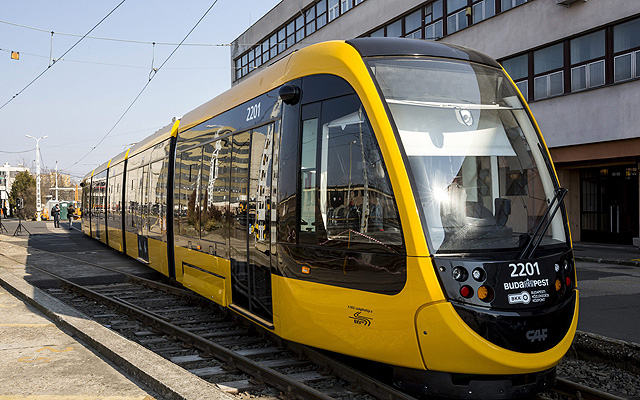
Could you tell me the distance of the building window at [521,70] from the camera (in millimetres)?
21850

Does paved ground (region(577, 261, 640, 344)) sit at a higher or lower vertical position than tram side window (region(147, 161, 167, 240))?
lower

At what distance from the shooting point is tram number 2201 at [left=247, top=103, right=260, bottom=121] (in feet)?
23.3

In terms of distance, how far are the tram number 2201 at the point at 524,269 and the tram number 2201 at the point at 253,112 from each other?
11.6 ft

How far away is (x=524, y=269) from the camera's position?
471cm

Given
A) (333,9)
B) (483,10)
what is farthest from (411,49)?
(333,9)

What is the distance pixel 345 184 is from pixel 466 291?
4.69ft

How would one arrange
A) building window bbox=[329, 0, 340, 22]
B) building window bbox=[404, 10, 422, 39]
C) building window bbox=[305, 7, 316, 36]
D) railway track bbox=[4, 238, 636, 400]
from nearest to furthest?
railway track bbox=[4, 238, 636, 400] → building window bbox=[404, 10, 422, 39] → building window bbox=[329, 0, 340, 22] → building window bbox=[305, 7, 316, 36]

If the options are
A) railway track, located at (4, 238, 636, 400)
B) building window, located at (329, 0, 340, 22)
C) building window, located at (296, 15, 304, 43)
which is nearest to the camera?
railway track, located at (4, 238, 636, 400)

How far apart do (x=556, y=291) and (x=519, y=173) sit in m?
1.08

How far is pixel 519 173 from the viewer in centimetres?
537

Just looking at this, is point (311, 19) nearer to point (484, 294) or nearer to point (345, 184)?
point (345, 184)

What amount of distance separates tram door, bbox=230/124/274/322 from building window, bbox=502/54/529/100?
16.9 m

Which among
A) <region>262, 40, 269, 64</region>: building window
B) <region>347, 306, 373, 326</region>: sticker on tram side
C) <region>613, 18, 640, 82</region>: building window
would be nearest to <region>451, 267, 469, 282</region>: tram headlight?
<region>347, 306, 373, 326</region>: sticker on tram side

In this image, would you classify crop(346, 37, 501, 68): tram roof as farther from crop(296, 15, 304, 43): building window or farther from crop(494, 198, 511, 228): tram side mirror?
crop(296, 15, 304, 43): building window
